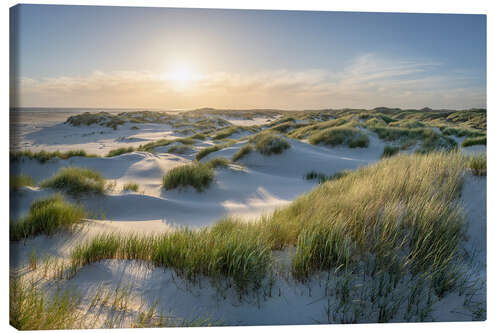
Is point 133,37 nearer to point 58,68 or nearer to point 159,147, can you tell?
point 58,68

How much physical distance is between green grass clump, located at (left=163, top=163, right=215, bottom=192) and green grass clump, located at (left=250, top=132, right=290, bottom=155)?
2319 mm

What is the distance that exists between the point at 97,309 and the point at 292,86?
329 cm

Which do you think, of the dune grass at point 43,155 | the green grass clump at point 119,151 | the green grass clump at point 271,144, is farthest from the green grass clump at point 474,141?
the green grass clump at point 119,151

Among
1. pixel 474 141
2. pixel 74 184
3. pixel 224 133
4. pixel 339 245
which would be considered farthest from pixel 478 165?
pixel 224 133

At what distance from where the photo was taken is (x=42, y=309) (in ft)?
5.45

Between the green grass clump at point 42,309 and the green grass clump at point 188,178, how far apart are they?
7.94 ft

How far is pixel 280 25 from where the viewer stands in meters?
3.18

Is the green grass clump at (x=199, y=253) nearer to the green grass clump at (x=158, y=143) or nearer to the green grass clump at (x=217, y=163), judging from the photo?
the green grass clump at (x=217, y=163)

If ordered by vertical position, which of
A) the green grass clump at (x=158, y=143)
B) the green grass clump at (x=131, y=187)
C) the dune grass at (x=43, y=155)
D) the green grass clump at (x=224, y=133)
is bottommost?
the green grass clump at (x=131, y=187)

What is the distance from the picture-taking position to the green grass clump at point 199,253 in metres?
1.73

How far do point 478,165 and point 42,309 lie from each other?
3964 millimetres

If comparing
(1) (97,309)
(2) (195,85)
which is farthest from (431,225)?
(2) (195,85)

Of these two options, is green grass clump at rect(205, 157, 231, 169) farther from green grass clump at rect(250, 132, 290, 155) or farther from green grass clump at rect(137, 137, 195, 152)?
green grass clump at rect(137, 137, 195, 152)

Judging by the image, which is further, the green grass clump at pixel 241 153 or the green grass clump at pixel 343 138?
the green grass clump at pixel 343 138
